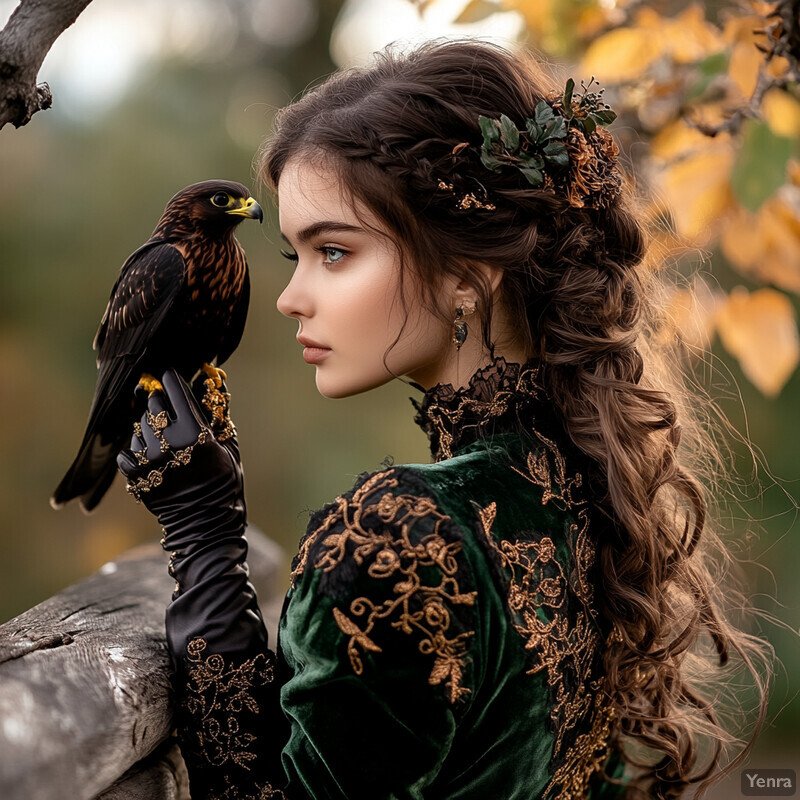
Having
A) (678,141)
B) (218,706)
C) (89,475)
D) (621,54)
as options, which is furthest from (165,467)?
(678,141)

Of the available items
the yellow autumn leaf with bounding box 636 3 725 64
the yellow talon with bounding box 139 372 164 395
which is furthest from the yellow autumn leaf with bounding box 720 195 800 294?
the yellow talon with bounding box 139 372 164 395

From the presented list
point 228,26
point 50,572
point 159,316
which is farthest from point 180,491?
point 228,26

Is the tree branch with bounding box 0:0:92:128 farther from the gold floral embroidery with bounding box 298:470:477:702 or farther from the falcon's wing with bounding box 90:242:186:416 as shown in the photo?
the gold floral embroidery with bounding box 298:470:477:702

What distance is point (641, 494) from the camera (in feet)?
4.67

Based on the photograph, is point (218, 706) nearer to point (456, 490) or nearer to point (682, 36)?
point (456, 490)

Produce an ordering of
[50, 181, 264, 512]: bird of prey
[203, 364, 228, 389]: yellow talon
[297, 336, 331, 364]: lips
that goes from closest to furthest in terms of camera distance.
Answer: [297, 336, 331, 364]: lips → [50, 181, 264, 512]: bird of prey → [203, 364, 228, 389]: yellow talon

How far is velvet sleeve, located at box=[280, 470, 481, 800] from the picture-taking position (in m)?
1.17

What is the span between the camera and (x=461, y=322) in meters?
1.45

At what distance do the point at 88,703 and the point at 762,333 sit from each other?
1745 millimetres

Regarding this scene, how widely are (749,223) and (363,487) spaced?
129cm

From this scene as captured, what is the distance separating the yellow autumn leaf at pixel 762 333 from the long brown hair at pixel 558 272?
64 cm

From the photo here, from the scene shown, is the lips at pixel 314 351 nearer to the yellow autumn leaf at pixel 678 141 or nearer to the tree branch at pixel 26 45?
the tree branch at pixel 26 45

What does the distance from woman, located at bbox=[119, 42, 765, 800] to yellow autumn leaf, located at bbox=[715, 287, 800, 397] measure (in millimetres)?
639

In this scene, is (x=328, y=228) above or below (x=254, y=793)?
above
